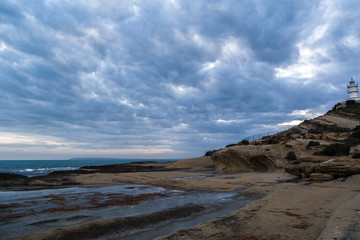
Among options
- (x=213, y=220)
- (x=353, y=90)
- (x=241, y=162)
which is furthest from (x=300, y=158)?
(x=353, y=90)

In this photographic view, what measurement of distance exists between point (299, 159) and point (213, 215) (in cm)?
1744

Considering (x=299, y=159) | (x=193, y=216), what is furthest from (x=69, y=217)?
(x=299, y=159)

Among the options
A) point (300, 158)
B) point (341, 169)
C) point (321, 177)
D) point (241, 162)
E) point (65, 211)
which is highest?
point (300, 158)

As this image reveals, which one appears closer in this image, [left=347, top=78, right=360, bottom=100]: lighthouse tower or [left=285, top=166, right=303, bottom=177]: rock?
[left=285, top=166, right=303, bottom=177]: rock

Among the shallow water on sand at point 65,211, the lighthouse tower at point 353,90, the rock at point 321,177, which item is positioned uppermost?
the lighthouse tower at point 353,90

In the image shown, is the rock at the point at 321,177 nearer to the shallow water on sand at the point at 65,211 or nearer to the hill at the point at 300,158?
the hill at the point at 300,158

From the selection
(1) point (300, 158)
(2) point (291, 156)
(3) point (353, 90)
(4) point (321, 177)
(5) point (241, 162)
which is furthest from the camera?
(3) point (353, 90)

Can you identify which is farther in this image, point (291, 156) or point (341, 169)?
point (291, 156)

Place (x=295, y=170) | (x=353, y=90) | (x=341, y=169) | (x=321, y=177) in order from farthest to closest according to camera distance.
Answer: (x=353, y=90)
(x=295, y=170)
(x=321, y=177)
(x=341, y=169)

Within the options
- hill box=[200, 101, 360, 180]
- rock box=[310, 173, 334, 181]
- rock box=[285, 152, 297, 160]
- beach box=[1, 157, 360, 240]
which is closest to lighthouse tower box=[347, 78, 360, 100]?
hill box=[200, 101, 360, 180]

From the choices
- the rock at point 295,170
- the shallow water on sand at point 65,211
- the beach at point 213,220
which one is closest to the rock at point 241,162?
the rock at point 295,170

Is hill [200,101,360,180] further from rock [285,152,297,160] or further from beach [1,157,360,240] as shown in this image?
beach [1,157,360,240]

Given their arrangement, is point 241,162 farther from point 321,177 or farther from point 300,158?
point 321,177

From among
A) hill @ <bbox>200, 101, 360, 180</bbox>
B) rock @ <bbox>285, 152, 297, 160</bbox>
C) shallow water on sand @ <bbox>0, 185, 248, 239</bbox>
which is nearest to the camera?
shallow water on sand @ <bbox>0, 185, 248, 239</bbox>
